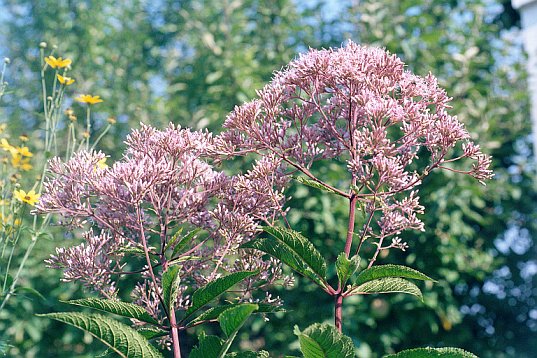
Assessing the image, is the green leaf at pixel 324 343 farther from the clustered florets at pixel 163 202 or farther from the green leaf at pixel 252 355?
the clustered florets at pixel 163 202

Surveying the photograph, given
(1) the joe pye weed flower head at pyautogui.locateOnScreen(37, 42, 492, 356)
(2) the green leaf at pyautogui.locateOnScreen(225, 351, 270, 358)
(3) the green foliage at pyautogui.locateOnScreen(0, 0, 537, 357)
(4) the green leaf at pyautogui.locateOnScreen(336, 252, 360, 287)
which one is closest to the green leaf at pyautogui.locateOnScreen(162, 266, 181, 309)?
(1) the joe pye weed flower head at pyautogui.locateOnScreen(37, 42, 492, 356)

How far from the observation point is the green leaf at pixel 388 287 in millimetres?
1201

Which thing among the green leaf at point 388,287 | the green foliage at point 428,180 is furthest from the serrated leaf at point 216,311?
the green foliage at point 428,180

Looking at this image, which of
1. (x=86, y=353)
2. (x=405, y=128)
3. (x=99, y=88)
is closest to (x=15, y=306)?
(x=86, y=353)

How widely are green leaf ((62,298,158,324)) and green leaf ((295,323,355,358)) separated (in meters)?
0.30

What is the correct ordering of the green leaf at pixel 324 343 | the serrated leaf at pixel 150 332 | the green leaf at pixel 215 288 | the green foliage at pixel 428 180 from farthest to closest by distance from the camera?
the green foliage at pixel 428 180 → the serrated leaf at pixel 150 332 → the green leaf at pixel 215 288 → the green leaf at pixel 324 343

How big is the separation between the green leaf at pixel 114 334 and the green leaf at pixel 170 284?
0.08 meters

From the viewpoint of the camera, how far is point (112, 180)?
126 centimetres

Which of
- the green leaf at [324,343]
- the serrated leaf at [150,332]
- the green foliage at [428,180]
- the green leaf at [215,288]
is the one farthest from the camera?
the green foliage at [428,180]

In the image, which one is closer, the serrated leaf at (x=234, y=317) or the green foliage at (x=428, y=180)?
the serrated leaf at (x=234, y=317)

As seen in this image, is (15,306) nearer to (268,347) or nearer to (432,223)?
(268,347)

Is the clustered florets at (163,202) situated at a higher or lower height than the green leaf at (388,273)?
higher

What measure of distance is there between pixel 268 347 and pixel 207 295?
2.58 meters

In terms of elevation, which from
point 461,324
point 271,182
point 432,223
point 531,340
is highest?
point 271,182
